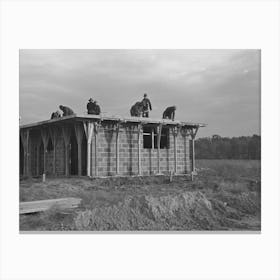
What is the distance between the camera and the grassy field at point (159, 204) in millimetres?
7656

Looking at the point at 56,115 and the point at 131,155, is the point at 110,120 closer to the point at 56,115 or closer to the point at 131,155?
the point at 131,155

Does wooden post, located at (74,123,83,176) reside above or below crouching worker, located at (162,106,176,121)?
below

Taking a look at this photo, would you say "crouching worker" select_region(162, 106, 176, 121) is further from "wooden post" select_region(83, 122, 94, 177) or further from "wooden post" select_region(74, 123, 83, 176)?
"wooden post" select_region(74, 123, 83, 176)

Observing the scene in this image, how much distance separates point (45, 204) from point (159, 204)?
2.25 m

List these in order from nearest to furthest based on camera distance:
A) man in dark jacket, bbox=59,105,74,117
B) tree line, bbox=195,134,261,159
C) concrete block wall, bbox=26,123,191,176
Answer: tree line, bbox=195,134,261,159 → man in dark jacket, bbox=59,105,74,117 → concrete block wall, bbox=26,123,191,176

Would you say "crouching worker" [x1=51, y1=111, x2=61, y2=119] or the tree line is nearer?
the tree line

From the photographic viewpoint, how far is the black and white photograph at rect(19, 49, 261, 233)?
7.72 m

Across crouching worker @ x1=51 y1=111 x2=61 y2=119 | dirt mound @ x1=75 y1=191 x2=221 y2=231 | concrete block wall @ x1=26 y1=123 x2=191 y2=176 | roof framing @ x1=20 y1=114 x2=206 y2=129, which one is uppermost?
crouching worker @ x1=51 y1=111 x2=61 y2=119

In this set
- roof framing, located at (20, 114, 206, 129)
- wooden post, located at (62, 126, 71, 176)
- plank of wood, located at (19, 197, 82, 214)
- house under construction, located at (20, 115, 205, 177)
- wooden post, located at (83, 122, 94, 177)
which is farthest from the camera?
wooden post, located at (62, 126, 71, 176)

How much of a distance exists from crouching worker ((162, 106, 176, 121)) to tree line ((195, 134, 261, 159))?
37.2 inches

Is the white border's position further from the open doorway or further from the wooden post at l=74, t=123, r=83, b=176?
the open doorway

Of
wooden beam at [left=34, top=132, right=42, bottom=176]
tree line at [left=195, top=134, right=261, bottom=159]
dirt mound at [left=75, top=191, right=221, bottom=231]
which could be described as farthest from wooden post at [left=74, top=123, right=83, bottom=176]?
tree line at [left=195, top=134, right=261, bottom=159]
